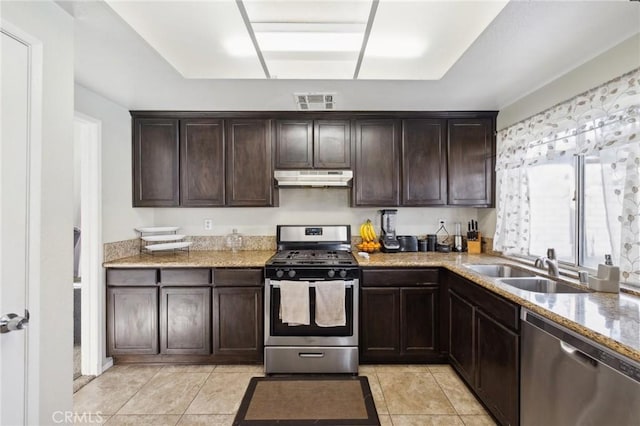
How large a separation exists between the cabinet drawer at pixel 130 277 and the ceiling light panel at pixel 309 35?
6.53 ft

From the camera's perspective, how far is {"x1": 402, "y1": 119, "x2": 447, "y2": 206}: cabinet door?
3135 millimetres

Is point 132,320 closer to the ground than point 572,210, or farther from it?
closer to the ground

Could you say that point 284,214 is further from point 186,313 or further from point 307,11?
point 307,11

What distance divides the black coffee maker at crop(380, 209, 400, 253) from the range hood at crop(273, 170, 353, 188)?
61cm

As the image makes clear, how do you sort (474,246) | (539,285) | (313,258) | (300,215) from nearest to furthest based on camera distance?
(539,285) < (313,258) < (474,246) < (300,215)

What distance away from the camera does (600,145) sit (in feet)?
6.08

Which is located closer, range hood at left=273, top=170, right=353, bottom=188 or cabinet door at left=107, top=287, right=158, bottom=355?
cabinet door at left=107, top=287, right=158, bottom=355

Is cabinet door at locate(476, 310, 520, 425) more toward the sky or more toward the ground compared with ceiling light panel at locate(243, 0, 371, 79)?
more toward the ground

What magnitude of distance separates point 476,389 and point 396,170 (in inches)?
77.2

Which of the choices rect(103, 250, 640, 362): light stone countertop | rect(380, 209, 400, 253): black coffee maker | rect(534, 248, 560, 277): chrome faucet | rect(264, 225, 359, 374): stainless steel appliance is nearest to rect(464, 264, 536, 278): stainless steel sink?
rect(103, 250, 640, 362): light stone countertop

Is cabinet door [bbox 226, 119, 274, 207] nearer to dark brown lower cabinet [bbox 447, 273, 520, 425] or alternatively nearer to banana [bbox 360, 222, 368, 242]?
banana [bbox 360, 222, 368, 242]

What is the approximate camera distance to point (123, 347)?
2707 mm

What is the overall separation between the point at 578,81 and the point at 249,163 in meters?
2.70

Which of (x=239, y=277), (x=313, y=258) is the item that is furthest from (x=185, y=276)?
(x=313, y=258)
